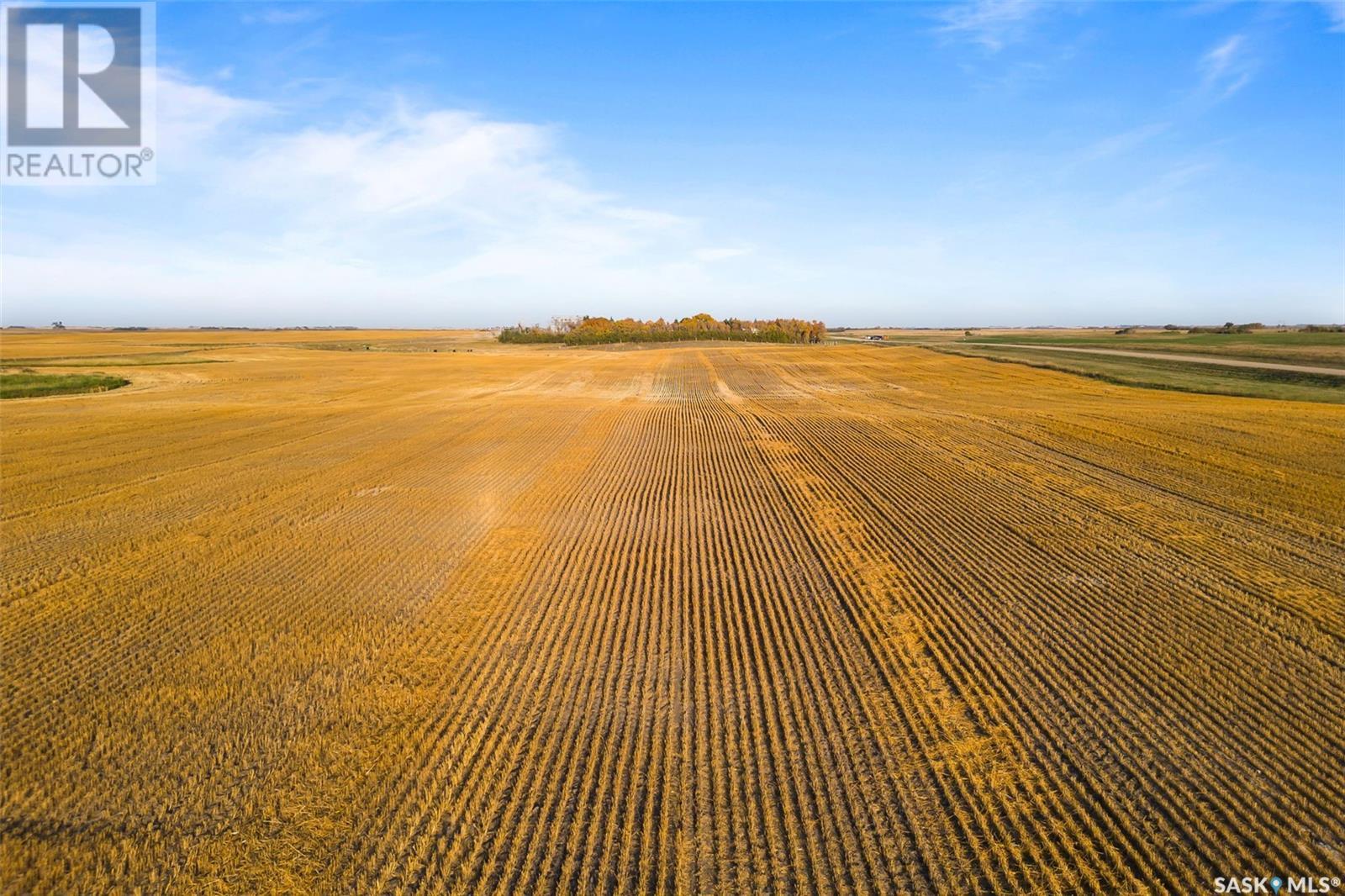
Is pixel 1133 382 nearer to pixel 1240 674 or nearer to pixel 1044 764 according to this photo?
pixel 1240 674

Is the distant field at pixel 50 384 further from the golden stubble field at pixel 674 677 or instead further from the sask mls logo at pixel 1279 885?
the sask mls logo at pixel 1279 885

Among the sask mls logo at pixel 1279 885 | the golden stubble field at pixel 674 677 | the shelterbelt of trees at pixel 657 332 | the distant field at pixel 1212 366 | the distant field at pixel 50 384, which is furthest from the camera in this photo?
the shelterbelt of trees at pixel 657 332

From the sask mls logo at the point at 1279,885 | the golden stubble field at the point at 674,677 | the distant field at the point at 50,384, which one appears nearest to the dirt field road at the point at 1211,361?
the golden stubble field at the point at 674,677

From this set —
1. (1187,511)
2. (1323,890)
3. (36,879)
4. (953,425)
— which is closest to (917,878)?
(1323,890)

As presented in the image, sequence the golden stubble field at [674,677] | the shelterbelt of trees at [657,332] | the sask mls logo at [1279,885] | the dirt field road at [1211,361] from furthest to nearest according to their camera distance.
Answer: the shelterbelt of trees at [657,332], the dirt field road at [1211,361], the golden stubble field at [674,677], the sask mls logo at [1279,885]

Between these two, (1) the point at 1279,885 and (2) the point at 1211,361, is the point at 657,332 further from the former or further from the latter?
(1) the point at 1279,885

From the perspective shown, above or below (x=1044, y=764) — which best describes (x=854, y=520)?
above
